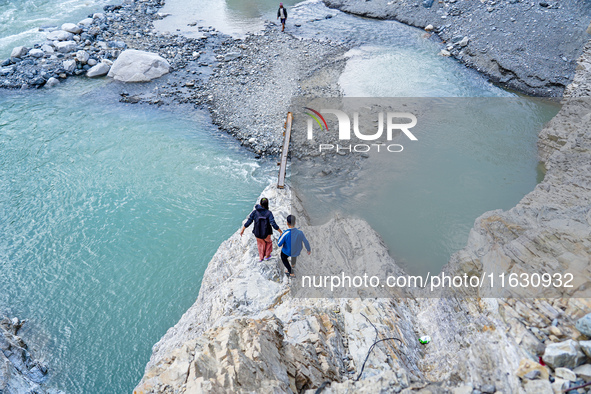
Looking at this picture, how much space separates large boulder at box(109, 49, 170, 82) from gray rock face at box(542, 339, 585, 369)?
17.8 m

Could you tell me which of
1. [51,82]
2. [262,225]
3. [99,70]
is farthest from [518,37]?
Answer: [51,82]

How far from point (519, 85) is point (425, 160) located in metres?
7.42

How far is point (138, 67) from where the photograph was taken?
675 inches

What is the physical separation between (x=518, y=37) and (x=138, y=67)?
58.4 feet

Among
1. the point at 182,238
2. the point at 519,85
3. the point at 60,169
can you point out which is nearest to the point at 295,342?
the point at 182,238

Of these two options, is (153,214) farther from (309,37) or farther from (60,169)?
(309,37)

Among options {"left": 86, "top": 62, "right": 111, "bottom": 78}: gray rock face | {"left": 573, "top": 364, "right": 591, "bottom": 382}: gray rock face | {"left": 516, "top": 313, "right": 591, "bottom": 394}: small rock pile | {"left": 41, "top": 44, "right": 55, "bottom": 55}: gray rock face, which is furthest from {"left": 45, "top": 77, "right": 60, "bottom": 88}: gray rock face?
{"left": 573, "top": 364, "right": 591, "bottom": 382}: gray rock face

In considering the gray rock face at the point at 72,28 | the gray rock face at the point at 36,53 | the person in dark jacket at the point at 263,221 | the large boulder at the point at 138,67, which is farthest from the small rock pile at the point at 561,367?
the gray rock face at the point at 72,28

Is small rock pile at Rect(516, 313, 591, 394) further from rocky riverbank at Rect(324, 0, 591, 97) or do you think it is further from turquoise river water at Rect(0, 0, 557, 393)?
rocky riverbank at Rect(324, 0, 591, 97)

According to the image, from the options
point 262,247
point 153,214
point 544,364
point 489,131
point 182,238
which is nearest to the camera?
point 544,364

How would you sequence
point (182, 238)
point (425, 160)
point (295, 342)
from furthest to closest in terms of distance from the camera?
1. point (425, 160)
2. point (182, 238)
3. point (295, 342)

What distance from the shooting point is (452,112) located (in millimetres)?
14086

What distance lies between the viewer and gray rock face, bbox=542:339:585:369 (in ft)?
13.8

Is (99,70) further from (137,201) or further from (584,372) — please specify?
(584,372)
